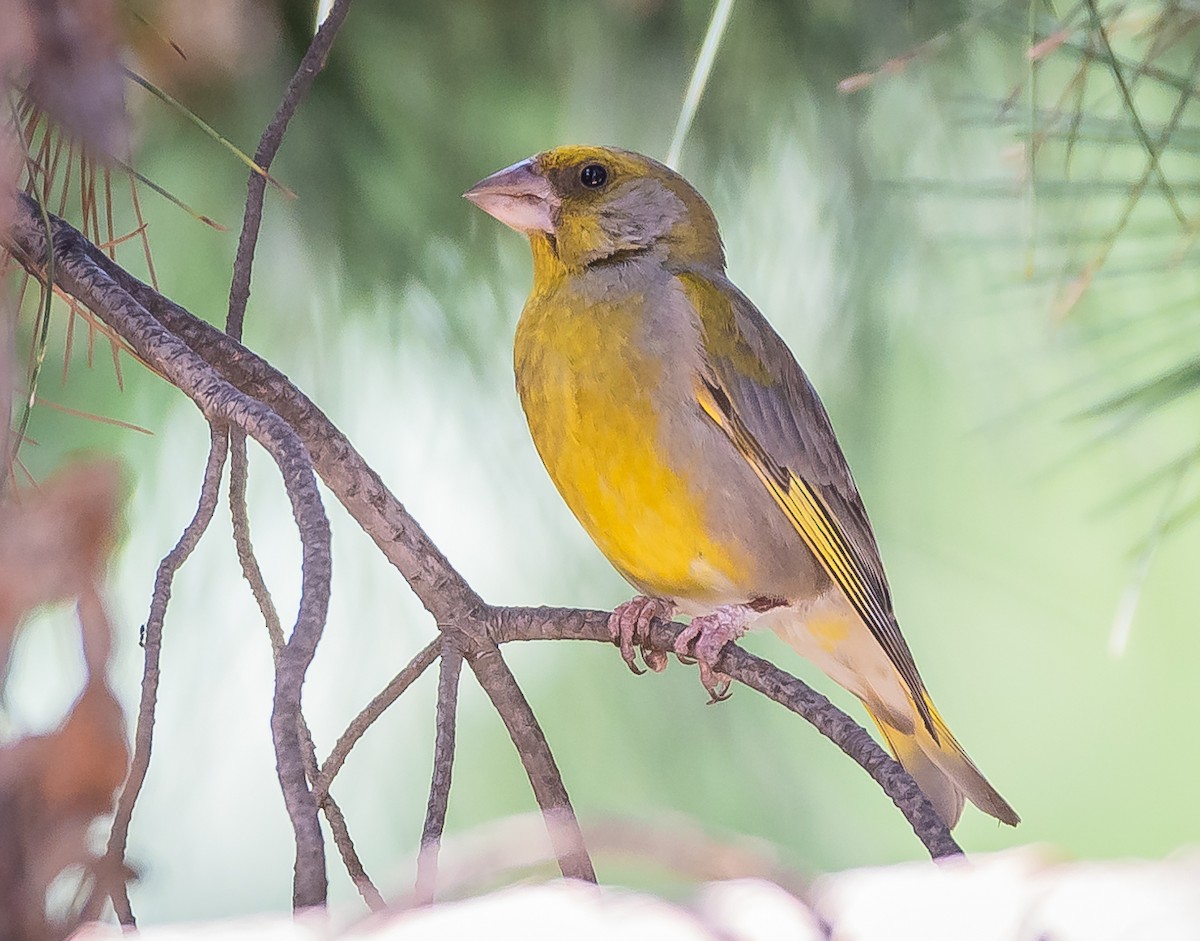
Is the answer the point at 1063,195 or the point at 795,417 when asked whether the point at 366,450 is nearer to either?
the point at 795,417

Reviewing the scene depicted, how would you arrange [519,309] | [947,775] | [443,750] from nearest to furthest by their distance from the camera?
1. [443,750]
2. [947,775]
3. [519,309]

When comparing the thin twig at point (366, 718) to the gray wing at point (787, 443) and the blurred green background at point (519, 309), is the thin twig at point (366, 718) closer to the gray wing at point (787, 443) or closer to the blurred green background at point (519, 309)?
the blurred green background at point (519, 309)

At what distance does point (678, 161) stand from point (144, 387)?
17.8 inches

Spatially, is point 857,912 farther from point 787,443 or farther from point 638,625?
point 787,443

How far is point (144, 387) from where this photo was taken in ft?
3.60

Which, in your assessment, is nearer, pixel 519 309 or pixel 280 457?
pixel 280 457

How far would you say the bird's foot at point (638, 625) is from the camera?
91 centimetres

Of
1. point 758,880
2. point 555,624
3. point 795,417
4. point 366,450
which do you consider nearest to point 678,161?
point 795,417

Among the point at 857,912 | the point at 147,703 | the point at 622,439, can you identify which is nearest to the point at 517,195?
the point at 622,439

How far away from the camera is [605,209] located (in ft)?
3.63

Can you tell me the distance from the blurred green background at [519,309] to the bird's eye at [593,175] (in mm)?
35

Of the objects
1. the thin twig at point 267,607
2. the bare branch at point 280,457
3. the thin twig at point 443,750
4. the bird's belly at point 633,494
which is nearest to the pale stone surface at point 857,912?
the bare branch at point 280,457

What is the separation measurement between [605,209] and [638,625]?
34cm

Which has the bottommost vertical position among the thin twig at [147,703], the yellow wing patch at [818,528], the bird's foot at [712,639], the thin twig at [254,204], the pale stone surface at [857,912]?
the pale stone surface at [857,912]
